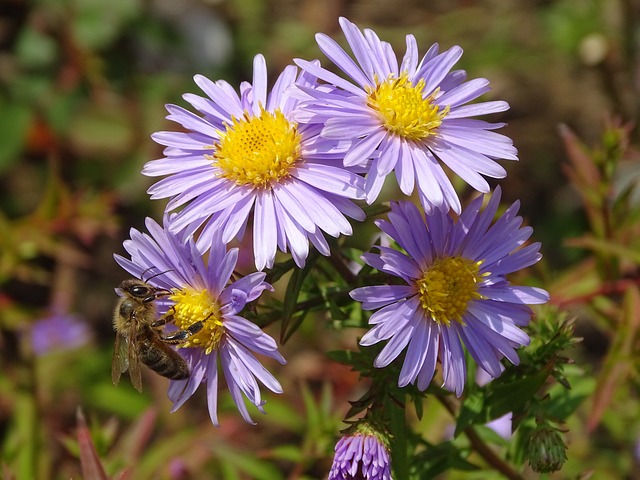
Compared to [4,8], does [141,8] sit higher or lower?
higher

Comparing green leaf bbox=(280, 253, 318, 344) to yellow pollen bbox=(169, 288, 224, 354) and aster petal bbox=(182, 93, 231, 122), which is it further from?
aster petal bbox=(182, 93, 231, 122)

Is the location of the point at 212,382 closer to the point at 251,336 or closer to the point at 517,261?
the point at 251,336

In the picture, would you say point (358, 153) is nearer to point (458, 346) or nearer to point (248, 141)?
point (248, 141)

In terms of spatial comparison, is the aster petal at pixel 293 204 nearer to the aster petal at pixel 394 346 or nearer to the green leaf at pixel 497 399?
the aster petal at pixel 394 346

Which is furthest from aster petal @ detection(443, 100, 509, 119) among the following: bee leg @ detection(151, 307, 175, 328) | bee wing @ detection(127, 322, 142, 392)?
bee wing @ detection(127, 322, 142, 392)

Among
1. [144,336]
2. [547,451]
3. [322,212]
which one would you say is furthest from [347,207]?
[547,451]

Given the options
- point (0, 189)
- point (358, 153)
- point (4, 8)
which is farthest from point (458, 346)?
point (4, 8)
